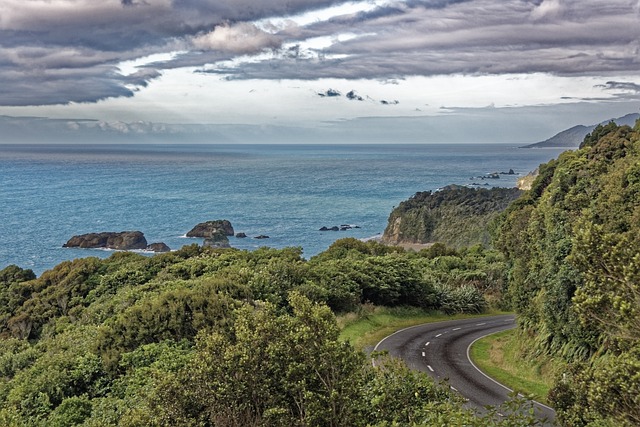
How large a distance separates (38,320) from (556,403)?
3639cm

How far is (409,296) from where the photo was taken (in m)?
41.0

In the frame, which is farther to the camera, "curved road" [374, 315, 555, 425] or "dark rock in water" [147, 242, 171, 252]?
"dark rock in water" [147, 242, 171, 252]

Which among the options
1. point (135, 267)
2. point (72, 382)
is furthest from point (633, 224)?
point (135, 267)

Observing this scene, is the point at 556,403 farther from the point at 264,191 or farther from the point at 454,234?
the point at 264,191

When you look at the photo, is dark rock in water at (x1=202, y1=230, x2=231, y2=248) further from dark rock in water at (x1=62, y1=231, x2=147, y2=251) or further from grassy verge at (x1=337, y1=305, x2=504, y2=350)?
grassy verge at (x1=337, y1=305, x2=504, y2=350)

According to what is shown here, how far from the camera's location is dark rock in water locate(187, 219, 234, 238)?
99.6 metres

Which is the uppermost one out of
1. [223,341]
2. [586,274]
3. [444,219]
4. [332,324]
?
[586,274]

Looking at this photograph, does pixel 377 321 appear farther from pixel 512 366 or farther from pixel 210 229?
pixel 210 229

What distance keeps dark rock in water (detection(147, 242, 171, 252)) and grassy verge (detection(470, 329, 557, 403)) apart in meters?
65.0

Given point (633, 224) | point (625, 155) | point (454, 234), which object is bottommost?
point (454, 234)

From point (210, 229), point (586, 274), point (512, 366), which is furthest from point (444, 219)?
point (586, 274)

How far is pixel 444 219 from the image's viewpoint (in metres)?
108

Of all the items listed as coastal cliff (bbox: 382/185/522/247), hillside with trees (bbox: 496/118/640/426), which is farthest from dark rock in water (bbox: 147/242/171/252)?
hillside with trees (bbox: 496/118/640/426)

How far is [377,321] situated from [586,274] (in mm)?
27133
